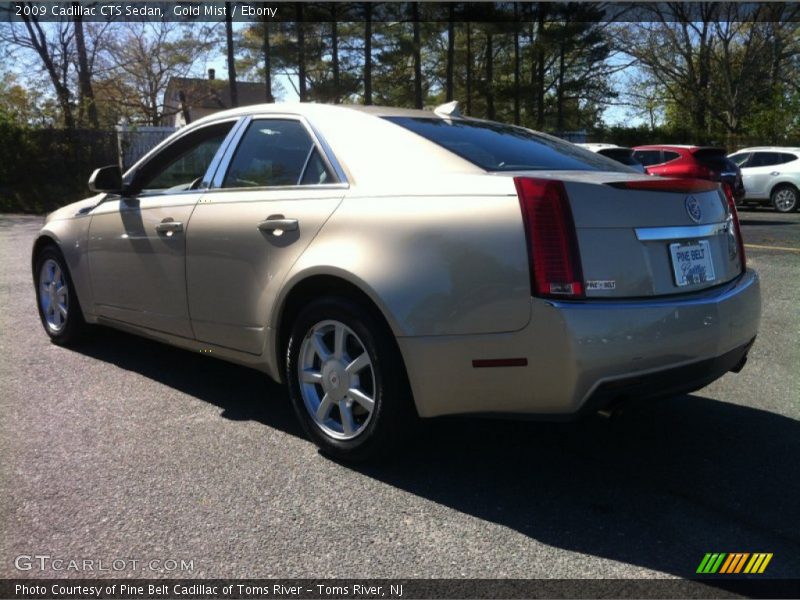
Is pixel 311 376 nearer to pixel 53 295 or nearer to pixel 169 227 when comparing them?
pixel 169 227

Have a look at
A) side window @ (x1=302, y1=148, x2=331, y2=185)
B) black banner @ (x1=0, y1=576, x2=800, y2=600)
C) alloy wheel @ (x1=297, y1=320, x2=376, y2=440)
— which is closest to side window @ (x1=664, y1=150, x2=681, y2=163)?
side window @ (x1=302, y1=148, x2=331, y2=185)

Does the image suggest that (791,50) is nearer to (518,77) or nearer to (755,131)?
(755,131)

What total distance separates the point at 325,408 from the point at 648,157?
48.0 feet

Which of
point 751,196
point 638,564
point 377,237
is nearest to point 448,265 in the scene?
point 377,237

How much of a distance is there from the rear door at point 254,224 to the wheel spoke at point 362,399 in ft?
2.04

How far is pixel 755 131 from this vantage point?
130 feet

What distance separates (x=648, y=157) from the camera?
54.3ft

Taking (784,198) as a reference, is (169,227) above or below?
above

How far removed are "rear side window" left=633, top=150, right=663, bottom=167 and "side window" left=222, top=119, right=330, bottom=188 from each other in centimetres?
1355

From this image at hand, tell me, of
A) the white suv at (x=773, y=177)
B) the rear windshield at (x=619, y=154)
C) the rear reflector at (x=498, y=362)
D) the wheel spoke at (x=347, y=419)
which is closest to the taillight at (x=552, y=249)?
the rear reflector at (x=498, y=362)

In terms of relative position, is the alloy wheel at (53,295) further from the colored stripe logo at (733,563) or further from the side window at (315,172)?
the colored stripe logo at (733,563)

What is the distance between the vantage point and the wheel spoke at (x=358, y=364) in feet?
10.9

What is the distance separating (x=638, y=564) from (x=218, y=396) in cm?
266
